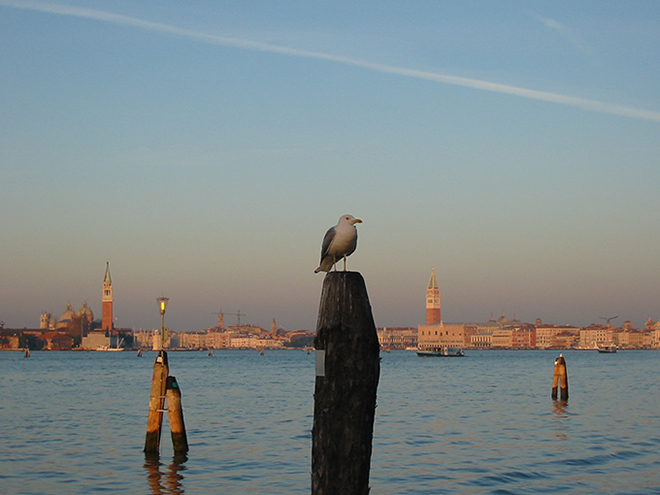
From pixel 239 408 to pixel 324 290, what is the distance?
22.9 meters

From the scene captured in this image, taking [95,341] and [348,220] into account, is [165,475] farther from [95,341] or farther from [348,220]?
[95,341]

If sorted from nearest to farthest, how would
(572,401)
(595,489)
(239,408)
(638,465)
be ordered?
(595,489), (638,465), (239,408), (572,401)

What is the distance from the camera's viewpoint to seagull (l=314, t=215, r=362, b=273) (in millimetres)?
6926

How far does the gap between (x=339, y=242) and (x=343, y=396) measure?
4.80 ft

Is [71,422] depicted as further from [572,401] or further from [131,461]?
[572,401]

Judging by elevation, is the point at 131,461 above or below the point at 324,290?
below

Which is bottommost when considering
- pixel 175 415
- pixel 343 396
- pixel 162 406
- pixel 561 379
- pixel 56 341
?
pixel 56 341

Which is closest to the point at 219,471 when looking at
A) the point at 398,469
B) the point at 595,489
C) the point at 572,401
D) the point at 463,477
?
the point at 398,469

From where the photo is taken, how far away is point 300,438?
64.7 ft

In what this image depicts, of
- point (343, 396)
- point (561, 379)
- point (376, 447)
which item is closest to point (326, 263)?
point (343, 396)

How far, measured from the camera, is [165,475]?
1498 centimetres

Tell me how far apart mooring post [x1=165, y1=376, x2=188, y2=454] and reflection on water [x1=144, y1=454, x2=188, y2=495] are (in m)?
0.19

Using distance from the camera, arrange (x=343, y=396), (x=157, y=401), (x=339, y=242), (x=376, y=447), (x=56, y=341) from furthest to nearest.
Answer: (x=56, y=341)
(x=376, y=447)
(x=157, y=401)
(x=339, y=242)
(x=343, y=396)

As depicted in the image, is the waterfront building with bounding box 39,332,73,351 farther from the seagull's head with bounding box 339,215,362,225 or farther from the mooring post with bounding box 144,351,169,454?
the seagull's head with bounding box 339,215,362,225
